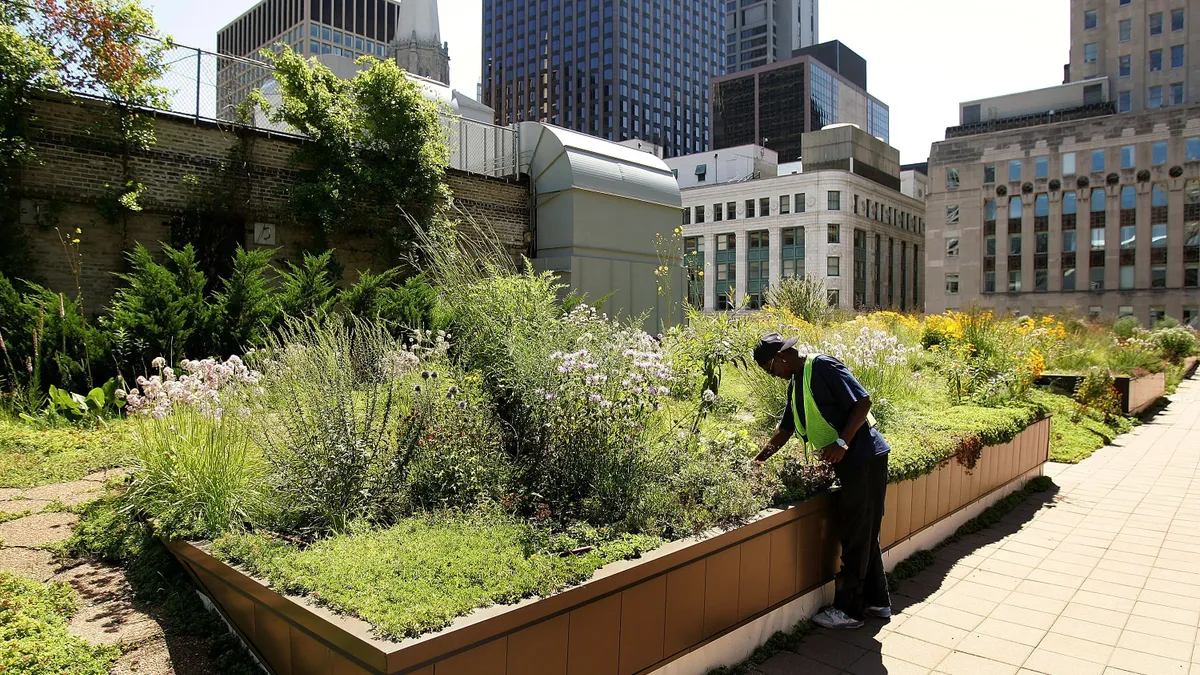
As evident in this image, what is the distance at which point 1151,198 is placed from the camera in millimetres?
55281

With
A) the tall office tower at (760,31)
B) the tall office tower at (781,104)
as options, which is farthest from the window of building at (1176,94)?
the tall office tower at (760,31)

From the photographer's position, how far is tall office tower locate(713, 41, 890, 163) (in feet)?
406

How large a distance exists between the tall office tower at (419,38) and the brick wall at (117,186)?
1600 cm

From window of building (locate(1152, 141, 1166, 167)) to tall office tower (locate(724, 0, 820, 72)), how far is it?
385 ft

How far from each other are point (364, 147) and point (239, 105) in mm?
2324

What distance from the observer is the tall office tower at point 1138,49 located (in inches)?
2438

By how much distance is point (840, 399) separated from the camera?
4504 millimetres

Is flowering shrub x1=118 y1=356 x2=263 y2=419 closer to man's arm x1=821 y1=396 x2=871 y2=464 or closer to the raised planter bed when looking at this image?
man's arm x1=821 y1=396 x2=871 y2=464

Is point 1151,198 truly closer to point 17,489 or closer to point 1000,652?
point 1000,652

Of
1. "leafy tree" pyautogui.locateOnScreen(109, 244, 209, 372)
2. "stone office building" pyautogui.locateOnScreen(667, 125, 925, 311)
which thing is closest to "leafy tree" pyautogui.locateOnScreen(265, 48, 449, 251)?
"leafy tree" pyautogui.locateOnScreen(109, 244, 209, 372)

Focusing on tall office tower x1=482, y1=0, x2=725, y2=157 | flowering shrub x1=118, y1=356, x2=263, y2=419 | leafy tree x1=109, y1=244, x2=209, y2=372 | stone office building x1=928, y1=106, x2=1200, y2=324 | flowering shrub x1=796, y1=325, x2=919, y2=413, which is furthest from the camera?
tall office tower x1=482, y1=0, x2=725, y2=157

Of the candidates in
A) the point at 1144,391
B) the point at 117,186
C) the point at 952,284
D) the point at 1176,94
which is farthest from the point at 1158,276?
the point at 117,186

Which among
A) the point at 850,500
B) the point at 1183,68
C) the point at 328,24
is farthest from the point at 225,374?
the point at 328,24

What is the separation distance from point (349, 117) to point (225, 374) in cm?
1055
